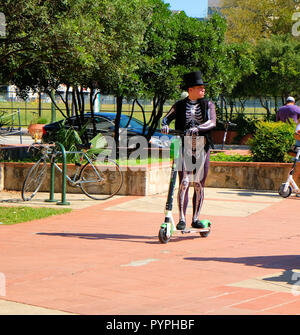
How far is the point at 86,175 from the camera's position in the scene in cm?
1253

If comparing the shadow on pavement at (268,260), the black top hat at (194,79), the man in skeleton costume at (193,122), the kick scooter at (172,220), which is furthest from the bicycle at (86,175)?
the shadow on pavement at (268,260)

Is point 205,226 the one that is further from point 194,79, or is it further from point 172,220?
point 194,79

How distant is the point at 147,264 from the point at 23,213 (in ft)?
13.0

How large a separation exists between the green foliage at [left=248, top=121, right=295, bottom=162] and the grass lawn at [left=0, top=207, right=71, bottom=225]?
5026 millimetres

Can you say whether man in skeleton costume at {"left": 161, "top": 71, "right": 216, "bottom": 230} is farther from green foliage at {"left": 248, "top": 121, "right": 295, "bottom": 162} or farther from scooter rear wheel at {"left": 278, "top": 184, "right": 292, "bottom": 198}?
green foliage at {"left": 248, "top": 121, "right": 295, "bottom": 162}

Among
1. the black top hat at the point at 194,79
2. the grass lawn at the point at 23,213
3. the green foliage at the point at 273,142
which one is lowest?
the grass lawn at the point at 23,213

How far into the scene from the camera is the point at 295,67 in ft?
96.9

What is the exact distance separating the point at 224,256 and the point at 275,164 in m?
6.56

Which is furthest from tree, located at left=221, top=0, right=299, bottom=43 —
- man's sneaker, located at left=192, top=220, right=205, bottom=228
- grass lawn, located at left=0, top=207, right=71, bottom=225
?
man's sneaker, located at left=192, top=220, right=205, bottom=228

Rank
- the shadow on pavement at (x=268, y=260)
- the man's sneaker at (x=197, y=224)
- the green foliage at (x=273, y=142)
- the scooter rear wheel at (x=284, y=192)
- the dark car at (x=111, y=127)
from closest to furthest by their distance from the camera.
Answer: the shadow on pavement at (x=268, y=260) → the man's sneaker at (x=197, y=224) → the scooter rear wheel at (x=284, y=192) → the green foliage at (x=273, y=142) → the dark car at (x=111, y=127)

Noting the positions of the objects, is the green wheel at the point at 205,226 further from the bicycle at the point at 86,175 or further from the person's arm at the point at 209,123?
the bicycle at the point at 86,175

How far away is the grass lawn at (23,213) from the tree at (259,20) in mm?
30608

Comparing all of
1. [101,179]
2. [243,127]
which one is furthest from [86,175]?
[243,127]

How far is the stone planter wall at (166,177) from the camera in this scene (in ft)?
41.4
